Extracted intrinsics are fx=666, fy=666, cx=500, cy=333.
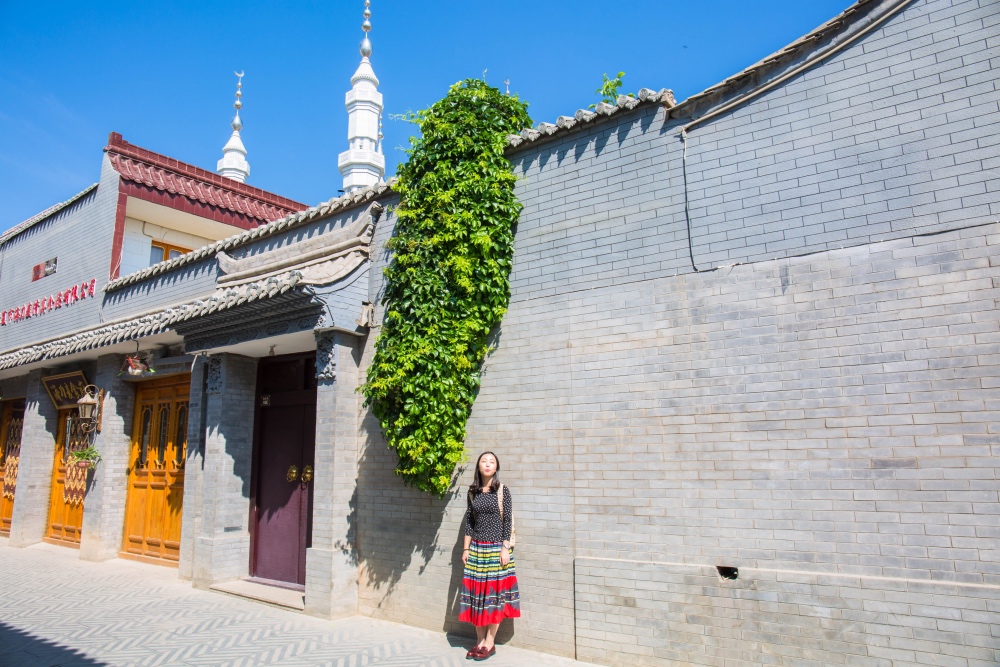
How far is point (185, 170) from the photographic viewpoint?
1370 centimetres

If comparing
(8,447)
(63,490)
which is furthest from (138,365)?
(8,447)

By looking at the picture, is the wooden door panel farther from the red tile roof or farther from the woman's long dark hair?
the red tile roof

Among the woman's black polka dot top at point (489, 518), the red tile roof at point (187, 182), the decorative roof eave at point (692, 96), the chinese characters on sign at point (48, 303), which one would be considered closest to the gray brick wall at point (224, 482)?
the woman's black polka dot top at point (489, 518)

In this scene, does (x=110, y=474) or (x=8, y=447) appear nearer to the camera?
(x=110, y=474)

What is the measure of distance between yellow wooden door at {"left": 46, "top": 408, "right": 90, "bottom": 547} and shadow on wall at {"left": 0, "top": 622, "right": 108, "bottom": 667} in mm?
5826

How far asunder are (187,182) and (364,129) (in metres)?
17.8

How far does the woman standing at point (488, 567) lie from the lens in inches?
230

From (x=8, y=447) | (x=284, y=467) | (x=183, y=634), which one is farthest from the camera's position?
(x=8, y=447)

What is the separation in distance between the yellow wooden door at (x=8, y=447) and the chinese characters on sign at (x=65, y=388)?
2039mm

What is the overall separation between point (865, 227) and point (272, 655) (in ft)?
20.1

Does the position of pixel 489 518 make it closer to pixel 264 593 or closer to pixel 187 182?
pixel 264 593

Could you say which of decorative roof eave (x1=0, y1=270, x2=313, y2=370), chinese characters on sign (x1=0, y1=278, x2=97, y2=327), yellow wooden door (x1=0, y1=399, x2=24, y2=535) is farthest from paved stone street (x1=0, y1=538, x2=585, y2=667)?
yellow wooden door (x1=0, y1=399, x2=24, y2=535)

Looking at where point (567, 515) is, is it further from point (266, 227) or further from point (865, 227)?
point (266, 227)

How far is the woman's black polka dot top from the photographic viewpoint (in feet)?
19.5
